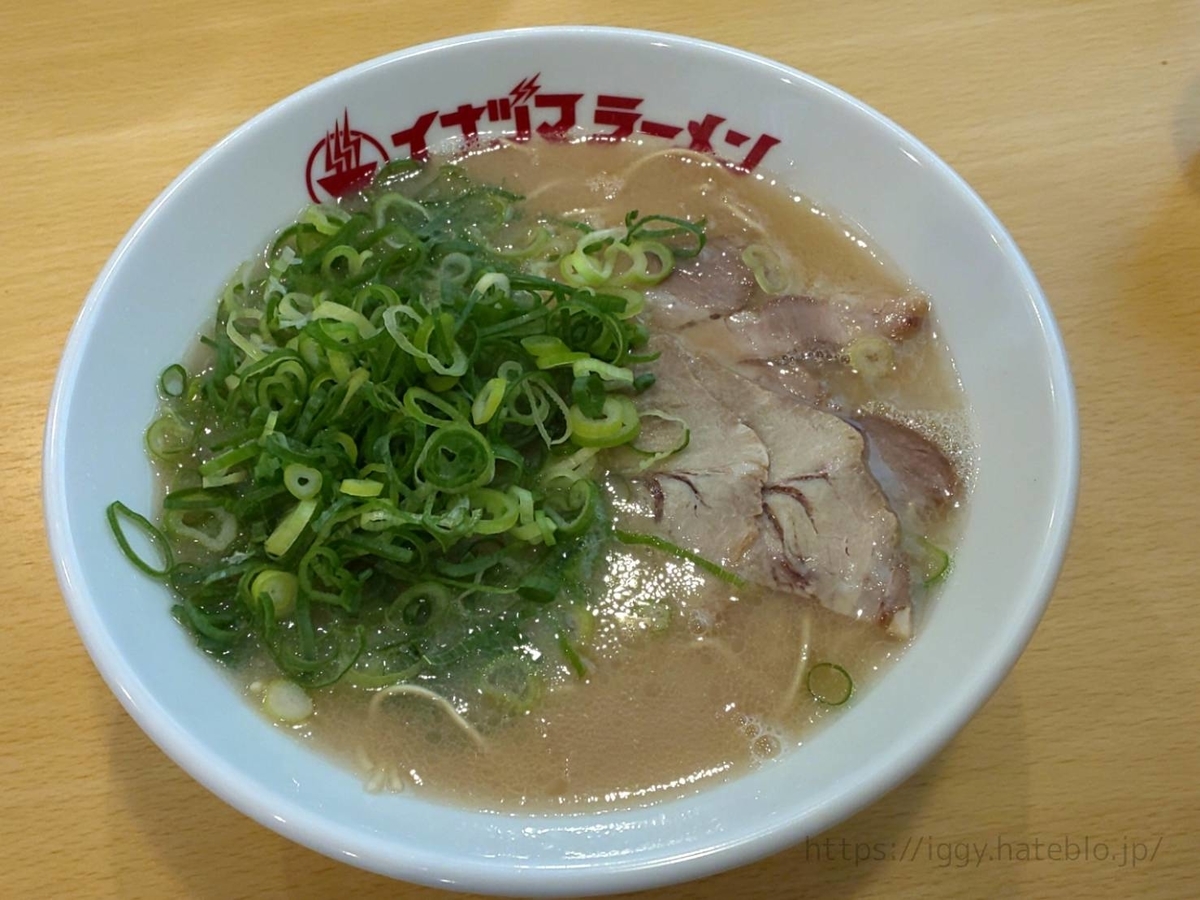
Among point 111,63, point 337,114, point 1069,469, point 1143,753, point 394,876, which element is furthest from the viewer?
point 111,63

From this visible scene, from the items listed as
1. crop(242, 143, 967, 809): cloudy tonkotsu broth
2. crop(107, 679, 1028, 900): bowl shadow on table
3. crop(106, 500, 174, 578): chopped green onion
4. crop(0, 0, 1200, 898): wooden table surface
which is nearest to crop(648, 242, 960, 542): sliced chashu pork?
crop(242, 143, 967, 809): cloudy tonkotsu broth

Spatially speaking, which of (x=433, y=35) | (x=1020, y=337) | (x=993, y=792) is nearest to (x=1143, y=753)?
(x=993, y=792)

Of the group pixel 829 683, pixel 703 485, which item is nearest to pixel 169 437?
pixel 703 485

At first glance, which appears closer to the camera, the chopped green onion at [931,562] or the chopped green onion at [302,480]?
the chopped green onion at [302,480]

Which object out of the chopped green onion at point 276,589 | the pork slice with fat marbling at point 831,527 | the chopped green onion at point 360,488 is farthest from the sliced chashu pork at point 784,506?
the chopped green onion at point 276,589

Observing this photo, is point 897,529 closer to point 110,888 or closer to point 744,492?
point 744,492

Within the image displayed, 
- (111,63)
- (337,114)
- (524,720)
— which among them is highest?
(337,114)

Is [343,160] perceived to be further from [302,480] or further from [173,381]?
[302,480]

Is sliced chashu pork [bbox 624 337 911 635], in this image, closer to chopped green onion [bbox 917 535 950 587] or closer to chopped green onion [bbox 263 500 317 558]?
chopped green onion [bbox 917 535 950 587]

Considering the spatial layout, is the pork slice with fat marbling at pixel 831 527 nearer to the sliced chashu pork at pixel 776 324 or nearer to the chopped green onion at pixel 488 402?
the sliced chashu pork at pixel 776 324
